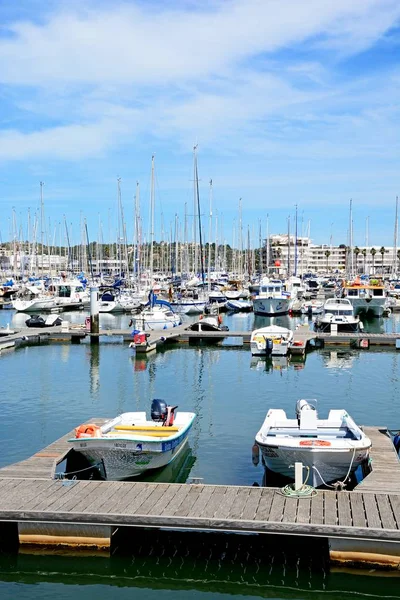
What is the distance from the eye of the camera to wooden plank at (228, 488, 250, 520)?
41.9 feet

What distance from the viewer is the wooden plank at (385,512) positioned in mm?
12297

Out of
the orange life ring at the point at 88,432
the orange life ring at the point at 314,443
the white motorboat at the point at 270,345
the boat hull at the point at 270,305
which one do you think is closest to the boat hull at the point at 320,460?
the orange life ring at the point at 314,443

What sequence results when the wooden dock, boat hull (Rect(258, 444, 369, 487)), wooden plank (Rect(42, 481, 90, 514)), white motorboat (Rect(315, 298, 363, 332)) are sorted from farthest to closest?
white motorboat (Rect(315, 298, 363, 332)) → boat hull (Rect(258, 444, 369, 487)) → wooden plank (Rect(42, 481, 90, 514)) → the wooden dock

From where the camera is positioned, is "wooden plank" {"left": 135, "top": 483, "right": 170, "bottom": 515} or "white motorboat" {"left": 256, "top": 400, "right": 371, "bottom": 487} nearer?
"wooden plank" {"left": 135, "top": 483, "right": 170, "bottom": 515}

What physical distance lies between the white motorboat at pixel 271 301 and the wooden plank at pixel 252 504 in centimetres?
5081

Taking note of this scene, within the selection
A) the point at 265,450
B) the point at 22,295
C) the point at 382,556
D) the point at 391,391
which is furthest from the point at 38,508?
the point at 22,295

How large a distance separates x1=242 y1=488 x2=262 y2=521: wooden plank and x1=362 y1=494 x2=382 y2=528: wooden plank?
2.01m

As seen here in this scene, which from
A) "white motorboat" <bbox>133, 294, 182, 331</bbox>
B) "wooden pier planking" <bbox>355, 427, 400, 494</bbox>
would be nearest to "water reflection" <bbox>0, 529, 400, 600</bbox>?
"wooden pier planking" <bbox>355, 427, 400, 494</bbox>

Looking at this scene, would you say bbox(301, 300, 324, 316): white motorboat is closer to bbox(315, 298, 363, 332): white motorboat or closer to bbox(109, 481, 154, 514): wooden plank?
bbox(315, 298, 363, 332): white motorboat

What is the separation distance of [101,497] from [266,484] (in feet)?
14.5

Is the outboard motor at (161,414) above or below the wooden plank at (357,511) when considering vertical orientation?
above

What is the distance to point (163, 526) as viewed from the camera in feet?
41.7

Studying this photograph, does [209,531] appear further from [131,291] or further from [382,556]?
[131,291]

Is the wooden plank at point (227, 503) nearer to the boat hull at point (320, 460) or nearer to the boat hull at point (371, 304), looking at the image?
the boat hull at point (320, 460)
